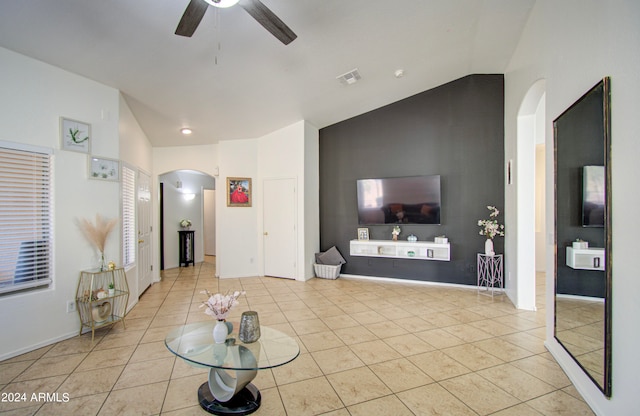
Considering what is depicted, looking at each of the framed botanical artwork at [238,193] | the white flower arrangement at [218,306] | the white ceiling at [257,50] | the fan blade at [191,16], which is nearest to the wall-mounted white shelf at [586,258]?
the white flower arrangement at [218,306]

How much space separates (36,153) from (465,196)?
5772mm

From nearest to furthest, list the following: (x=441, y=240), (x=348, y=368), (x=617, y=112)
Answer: (x=617, y=112) < (x=348, y=368) < (x=441, y=240)

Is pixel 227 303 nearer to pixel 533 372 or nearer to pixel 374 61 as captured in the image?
pixel 533 372

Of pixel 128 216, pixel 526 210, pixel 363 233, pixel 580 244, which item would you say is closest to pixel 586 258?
pixel 580 244

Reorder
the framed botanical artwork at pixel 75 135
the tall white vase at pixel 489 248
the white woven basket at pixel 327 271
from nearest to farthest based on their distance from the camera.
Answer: the framed botanical artwork at pixel 75 135 → the tall white vase at pixel 489 248 → the white woven basket at pixel 327 271

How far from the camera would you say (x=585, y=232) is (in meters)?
2.07

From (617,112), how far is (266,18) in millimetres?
2257

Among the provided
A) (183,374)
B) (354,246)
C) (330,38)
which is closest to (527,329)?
(354,246)

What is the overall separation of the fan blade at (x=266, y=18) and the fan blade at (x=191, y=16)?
0.25 meters

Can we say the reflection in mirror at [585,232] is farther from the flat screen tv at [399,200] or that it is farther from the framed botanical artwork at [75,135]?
the framed botanical artwork at [75,135]

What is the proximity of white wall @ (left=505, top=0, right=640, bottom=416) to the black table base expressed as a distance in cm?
220

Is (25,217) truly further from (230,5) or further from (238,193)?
(238,193)

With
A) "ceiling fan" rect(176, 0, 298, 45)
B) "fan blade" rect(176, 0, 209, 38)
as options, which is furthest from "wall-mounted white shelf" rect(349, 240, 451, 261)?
"fan blade" rect(176, 0, 209, 38)

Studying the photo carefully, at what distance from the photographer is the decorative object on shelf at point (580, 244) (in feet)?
6.86
